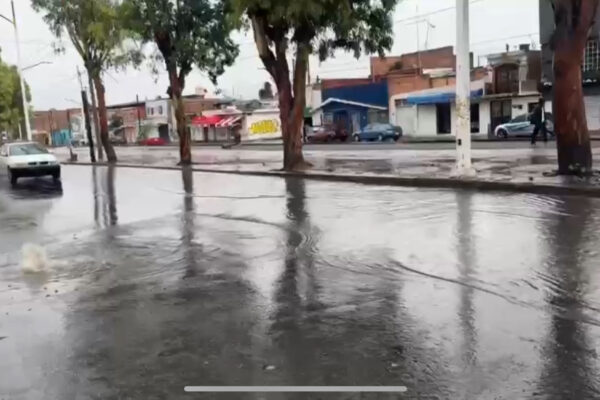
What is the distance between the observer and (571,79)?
1505 centimetres

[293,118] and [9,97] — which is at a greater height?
[9,97]

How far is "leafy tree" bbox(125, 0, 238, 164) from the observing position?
2986cm

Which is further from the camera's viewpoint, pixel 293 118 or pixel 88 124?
pixel 88 124

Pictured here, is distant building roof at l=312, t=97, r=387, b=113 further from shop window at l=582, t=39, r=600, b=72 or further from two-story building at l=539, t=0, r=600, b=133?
shop window at l=582, t=39, r=600, b=72

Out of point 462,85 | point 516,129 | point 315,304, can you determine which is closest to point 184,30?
point 462,85

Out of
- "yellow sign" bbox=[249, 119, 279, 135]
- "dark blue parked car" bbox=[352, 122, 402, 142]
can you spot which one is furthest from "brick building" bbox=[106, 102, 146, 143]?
"dark blue parked car" bbox=[352, 122, 402, 142]

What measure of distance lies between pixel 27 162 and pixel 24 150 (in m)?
1.58

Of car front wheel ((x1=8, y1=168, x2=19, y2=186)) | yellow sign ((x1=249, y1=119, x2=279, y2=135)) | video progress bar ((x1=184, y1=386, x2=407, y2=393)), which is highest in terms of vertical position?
yellow sign ((x1=249, y1=119, x2=279, y2=135))

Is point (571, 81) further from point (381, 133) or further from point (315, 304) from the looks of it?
point (381, 133)

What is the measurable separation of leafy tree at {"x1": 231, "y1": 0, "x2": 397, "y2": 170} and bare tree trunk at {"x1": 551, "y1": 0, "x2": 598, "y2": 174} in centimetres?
672

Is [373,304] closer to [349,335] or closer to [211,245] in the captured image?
[349,335]

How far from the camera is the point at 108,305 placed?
6.81 meters

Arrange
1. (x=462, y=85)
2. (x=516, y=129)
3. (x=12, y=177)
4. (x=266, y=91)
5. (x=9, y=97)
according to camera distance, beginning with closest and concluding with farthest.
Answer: (x=462, y=85) → (x=12, y=177) → (x=516, y=129) → (x=9, y=97) → (x=266, y=91)

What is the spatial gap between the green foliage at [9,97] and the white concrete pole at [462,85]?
57663 mm
